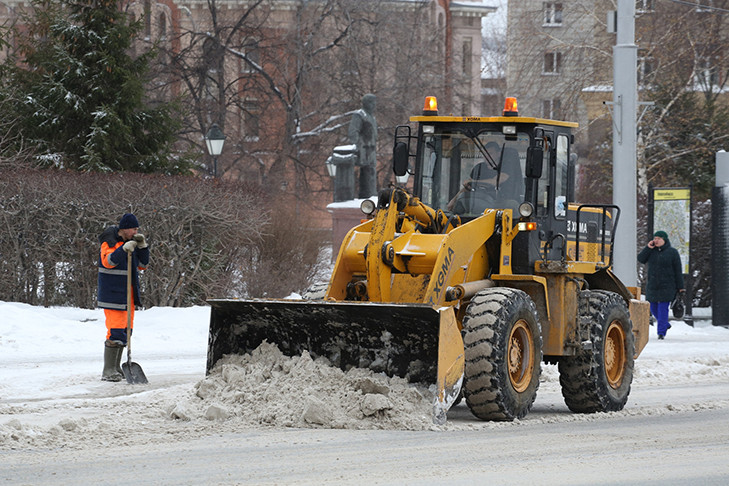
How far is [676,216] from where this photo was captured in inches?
829

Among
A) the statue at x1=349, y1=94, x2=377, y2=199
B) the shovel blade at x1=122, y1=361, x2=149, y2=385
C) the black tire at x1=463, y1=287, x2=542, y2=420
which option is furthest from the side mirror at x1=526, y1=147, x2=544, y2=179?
the statue at x1=349, y1=94, x2=377, y2=199

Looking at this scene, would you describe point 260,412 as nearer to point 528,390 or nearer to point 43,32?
point 528,390

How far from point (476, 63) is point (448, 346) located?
53.0 m

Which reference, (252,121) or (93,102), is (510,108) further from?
(252,121)

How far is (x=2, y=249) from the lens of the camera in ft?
60.5

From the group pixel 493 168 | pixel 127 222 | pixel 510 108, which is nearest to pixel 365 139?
pixel 127 222

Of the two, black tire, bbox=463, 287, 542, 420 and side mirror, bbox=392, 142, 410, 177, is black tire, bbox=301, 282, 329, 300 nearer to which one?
side mirror, bbox=392, 142, 410, 177

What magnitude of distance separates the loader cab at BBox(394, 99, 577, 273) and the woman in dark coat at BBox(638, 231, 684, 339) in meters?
8.37

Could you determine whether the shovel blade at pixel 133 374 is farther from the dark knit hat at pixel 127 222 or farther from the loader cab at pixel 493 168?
the loader cab at pixel 493 168

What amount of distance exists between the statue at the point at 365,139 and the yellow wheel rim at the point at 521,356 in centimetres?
1900

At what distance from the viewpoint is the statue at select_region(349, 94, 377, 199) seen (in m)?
28.6

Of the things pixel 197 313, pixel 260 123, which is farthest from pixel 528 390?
pixel 260 123

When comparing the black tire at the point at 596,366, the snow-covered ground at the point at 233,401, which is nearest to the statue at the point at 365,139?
the snow-covered ground at the point at 233,401

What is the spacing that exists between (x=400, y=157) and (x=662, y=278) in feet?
32.1
